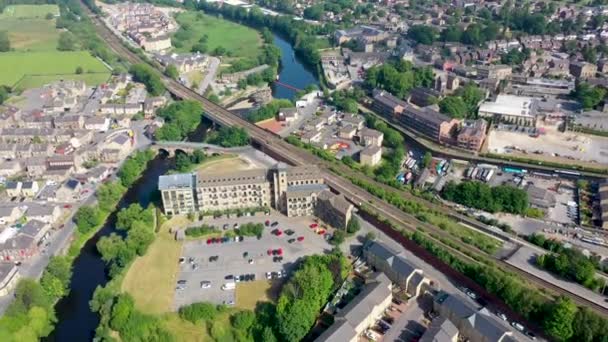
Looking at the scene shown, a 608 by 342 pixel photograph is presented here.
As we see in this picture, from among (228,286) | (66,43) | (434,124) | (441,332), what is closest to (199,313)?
(228,286)

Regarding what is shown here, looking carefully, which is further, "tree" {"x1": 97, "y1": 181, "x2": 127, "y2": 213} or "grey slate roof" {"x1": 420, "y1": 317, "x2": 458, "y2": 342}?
"tree" {"x1": 97, "y1": 181, "x2": 127, "y2": 213}

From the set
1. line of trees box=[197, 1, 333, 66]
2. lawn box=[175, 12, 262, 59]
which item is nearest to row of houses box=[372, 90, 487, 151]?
line of trees box=[197, 1, 333, 66]

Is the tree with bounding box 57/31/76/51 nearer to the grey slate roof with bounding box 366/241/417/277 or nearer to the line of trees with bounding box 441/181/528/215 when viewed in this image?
the line of trees with bounding box 441/181/528/215

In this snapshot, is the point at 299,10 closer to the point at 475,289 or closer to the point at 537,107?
the point at 537,107

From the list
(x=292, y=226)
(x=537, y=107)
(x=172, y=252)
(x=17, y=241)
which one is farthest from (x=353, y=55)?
(x=17, y=241)

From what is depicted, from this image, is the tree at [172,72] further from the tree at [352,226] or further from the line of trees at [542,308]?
the line of trees at [542,308]

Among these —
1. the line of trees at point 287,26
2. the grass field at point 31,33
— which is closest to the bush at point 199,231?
the line of trees at point 287,26

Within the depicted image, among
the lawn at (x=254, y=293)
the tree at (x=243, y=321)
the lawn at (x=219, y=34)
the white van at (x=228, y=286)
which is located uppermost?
the tree at (x=243, y=321)
